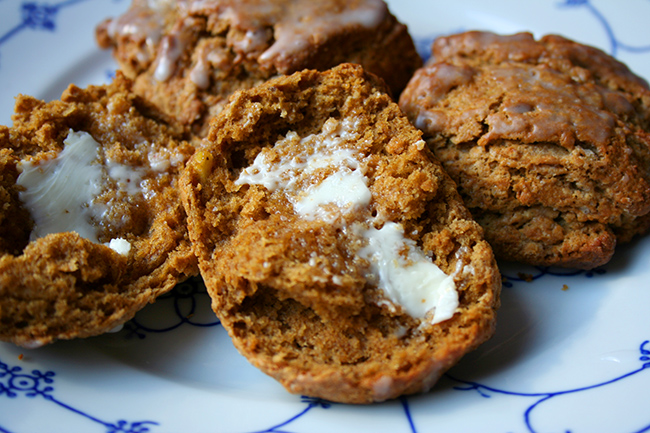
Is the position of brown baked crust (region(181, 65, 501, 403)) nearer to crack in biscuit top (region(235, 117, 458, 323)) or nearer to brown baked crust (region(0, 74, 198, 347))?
crack in biscuit top (region(235, 117, 458, 323))

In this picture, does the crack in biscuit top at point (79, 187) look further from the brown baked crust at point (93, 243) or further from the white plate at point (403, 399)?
the white plate at point (403, 399)

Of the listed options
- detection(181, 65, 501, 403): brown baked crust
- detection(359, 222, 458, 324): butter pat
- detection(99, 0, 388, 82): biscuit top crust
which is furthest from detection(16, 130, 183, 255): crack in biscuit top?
detection(359, 222, 458, 324): butter pat

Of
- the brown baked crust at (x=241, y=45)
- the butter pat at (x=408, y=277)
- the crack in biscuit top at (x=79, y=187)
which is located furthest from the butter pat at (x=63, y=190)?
the butter pat at (x=408, y=277)

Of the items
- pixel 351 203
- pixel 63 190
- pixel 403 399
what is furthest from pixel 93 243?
pixel 403 399

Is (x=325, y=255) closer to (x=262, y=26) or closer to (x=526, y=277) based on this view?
(x=526, y=277)

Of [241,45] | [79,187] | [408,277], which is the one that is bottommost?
[408,277]
